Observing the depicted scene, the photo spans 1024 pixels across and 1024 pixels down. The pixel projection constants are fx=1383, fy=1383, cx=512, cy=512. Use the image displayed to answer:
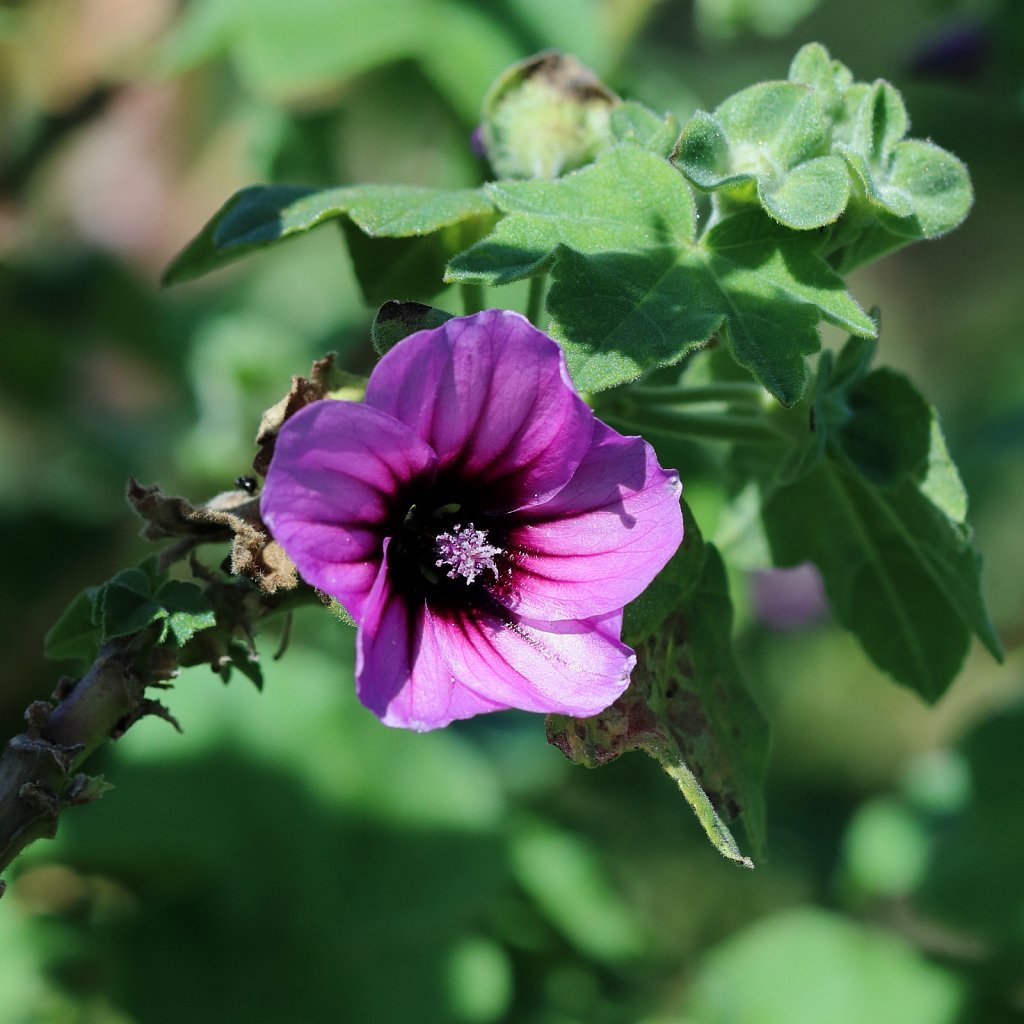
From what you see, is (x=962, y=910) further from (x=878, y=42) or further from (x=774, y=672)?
(x=878, y=42)

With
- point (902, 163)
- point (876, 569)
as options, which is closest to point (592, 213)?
point (902, 163)

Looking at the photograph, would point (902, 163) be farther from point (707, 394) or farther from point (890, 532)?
point (890, 532)

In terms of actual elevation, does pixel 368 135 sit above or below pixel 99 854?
above

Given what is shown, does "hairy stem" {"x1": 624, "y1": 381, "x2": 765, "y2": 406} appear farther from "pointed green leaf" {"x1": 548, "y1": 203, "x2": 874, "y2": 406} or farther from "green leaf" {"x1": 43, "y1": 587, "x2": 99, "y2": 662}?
"green leaf" {"x1": 43, "y1": 587, "x2": 99, "y2": 662}

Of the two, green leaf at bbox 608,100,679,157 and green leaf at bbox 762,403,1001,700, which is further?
green leaf at bbox 762,403,1001,700

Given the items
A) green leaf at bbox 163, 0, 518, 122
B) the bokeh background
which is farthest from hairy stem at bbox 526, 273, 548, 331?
green leaf at bbox 163, 0, 518, 122

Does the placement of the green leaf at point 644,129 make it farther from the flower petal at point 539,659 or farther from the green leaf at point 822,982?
the green leaf at point 822,982

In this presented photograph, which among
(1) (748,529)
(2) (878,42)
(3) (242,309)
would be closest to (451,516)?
(1) (748,529)
